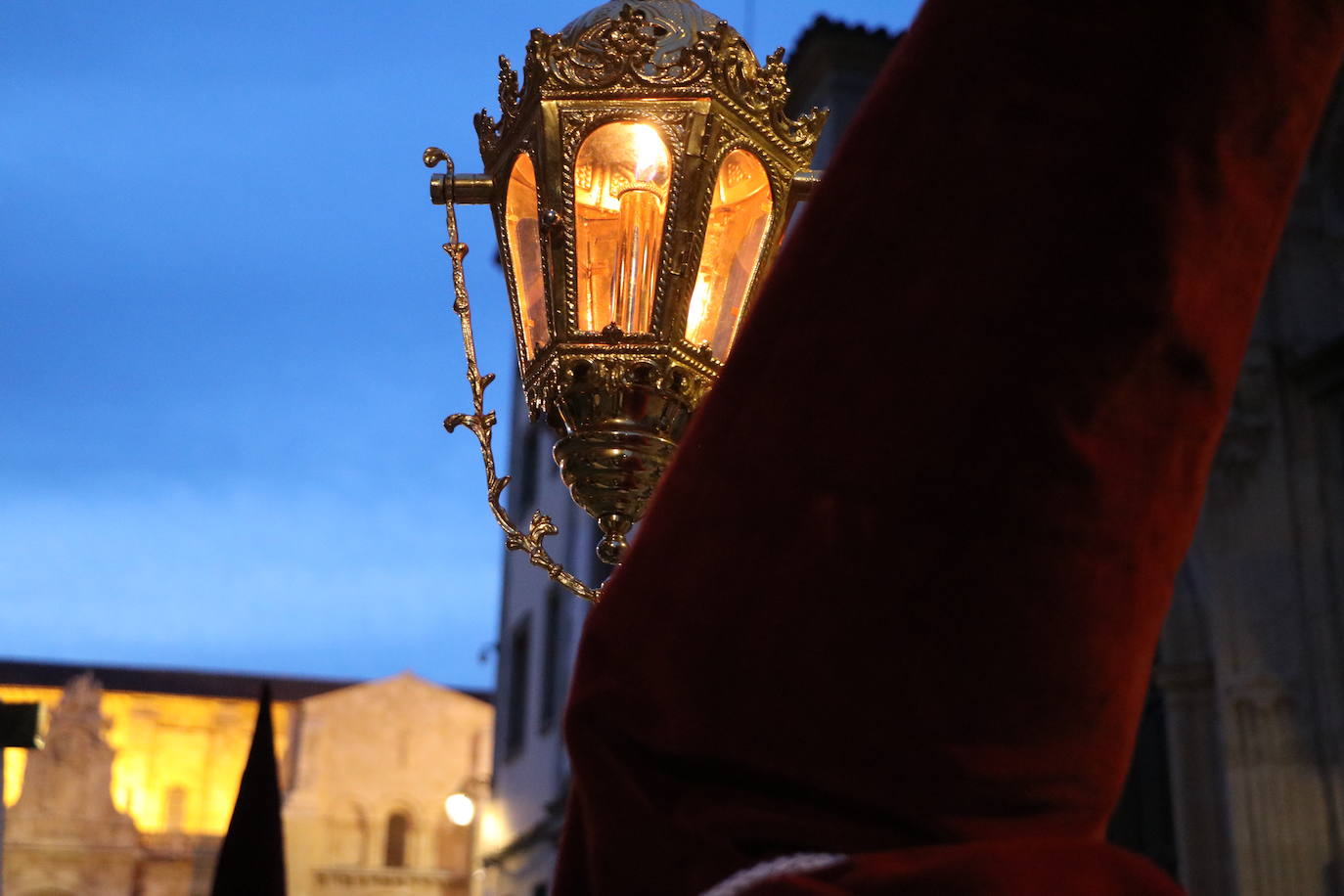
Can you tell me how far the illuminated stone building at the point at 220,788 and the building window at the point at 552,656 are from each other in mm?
15142

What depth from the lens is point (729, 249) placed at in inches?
96.5

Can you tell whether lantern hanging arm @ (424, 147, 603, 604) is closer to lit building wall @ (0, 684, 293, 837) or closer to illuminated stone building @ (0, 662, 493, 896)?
illuminated stone building @ (0, 662, 493, 896)

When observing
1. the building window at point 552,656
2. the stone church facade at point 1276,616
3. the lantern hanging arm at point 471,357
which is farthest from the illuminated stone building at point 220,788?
the lantern hanging arm at point 471,357

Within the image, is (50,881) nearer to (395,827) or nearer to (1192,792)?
(395,827)

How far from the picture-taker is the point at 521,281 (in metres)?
2.46

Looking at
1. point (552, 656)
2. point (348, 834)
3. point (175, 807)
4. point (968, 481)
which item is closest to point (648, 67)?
point (968, 481)

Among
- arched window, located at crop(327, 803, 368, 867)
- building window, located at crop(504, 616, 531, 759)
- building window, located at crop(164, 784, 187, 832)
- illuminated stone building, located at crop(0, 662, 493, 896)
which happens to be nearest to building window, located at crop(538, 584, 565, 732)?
building window, located at crop(504, 616, 531, 759)

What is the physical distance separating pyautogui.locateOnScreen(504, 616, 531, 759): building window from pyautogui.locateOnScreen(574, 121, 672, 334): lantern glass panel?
17696mm

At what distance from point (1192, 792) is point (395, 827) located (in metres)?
28.3

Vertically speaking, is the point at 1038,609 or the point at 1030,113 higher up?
the point at 1030,113

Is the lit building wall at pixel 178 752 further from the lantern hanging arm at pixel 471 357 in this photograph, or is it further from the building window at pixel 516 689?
the lantern hanging arm at pixel 471 357

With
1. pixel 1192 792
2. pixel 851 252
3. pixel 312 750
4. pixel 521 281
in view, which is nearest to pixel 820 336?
pixel 851 252

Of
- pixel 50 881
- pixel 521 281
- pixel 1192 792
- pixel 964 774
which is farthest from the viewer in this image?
pixel 50 881

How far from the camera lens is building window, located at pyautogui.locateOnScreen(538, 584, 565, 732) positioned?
59.2 ft
